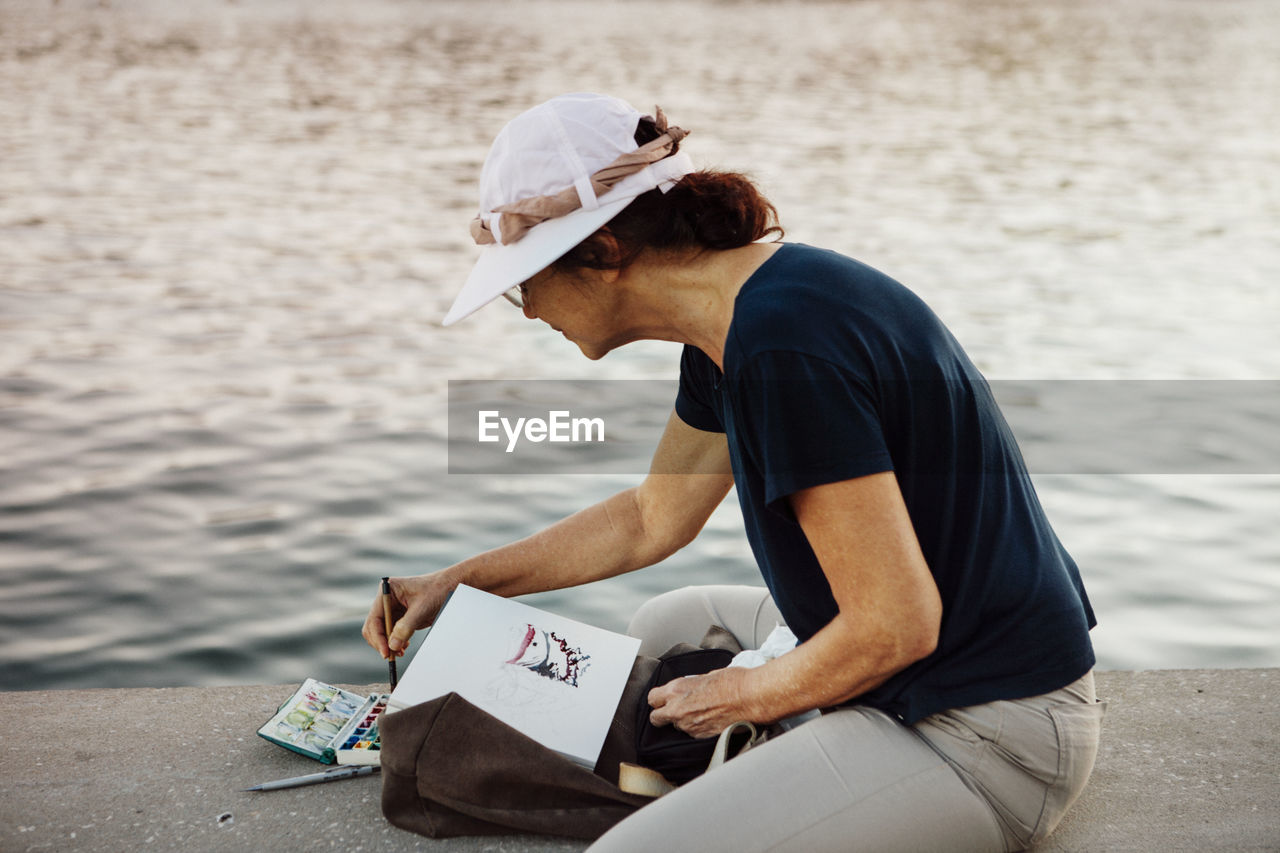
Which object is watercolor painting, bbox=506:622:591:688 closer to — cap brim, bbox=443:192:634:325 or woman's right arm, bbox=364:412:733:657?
woman's right arm, bbox=364:412:733:657

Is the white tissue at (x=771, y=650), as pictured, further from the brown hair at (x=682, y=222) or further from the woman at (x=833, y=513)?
the brown hair at (x=682, y=222)

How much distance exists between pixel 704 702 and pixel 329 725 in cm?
83

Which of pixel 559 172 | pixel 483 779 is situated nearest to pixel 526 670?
pixel 483 779

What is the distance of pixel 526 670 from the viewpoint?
212 centimetres

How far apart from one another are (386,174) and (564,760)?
10.4m

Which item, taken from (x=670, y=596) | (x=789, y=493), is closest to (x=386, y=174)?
(x=670, y=596)

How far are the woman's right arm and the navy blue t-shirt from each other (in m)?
0.43

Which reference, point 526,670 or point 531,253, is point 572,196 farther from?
point 526,670

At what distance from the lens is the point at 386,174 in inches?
460

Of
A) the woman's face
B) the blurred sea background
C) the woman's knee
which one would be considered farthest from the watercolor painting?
the blurred sea background

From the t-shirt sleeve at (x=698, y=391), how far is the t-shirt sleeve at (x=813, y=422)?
0.38 metres

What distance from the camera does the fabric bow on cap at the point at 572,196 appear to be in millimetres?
1856

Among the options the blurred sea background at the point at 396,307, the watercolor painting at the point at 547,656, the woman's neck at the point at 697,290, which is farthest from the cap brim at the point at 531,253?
the blurred sea background at the point at 396,307

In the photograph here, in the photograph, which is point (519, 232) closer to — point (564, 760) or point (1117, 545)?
point (564, 760)
